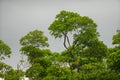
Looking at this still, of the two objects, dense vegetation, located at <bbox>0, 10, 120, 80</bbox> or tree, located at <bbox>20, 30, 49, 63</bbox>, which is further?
tree, located at <bbox>20, 30, 49, 63</bbox>

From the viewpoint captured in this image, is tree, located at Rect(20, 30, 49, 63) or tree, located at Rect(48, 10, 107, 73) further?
tree, located at Rect(20, 30, 49, 63)

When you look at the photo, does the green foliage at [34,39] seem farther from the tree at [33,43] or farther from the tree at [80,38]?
the tree at [80,38]

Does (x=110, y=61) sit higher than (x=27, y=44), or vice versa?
(x=27, y=44)

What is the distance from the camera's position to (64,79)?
41500mm

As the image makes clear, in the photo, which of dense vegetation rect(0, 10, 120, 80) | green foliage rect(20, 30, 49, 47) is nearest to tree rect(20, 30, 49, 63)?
green foliage rect(20, 30, 49, 47)

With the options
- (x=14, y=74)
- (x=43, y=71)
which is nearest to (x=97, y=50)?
(x=43, y=71)

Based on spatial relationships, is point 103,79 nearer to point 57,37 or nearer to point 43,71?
point 57,37

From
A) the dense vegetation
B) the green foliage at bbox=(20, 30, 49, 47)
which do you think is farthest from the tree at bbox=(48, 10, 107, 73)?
the green foliage at bbox=(20, 30, 49, 47)

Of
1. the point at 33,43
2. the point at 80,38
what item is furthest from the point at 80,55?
the point at 33,43

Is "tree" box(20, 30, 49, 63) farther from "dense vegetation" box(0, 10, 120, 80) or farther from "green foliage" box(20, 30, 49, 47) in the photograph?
"dense vegetation" box(0, 10, 120, 80)

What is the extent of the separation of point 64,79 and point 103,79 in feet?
13.4

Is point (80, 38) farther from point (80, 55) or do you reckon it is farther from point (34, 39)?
point (34, 39)

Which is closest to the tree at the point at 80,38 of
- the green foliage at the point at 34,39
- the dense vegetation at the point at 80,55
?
the dense vegetation at the point at 80,55

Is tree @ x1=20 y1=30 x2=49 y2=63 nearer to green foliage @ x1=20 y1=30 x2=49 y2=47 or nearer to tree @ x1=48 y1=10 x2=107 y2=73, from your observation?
green foliage @ x1=20 y1=30 x2=49 y2=47
